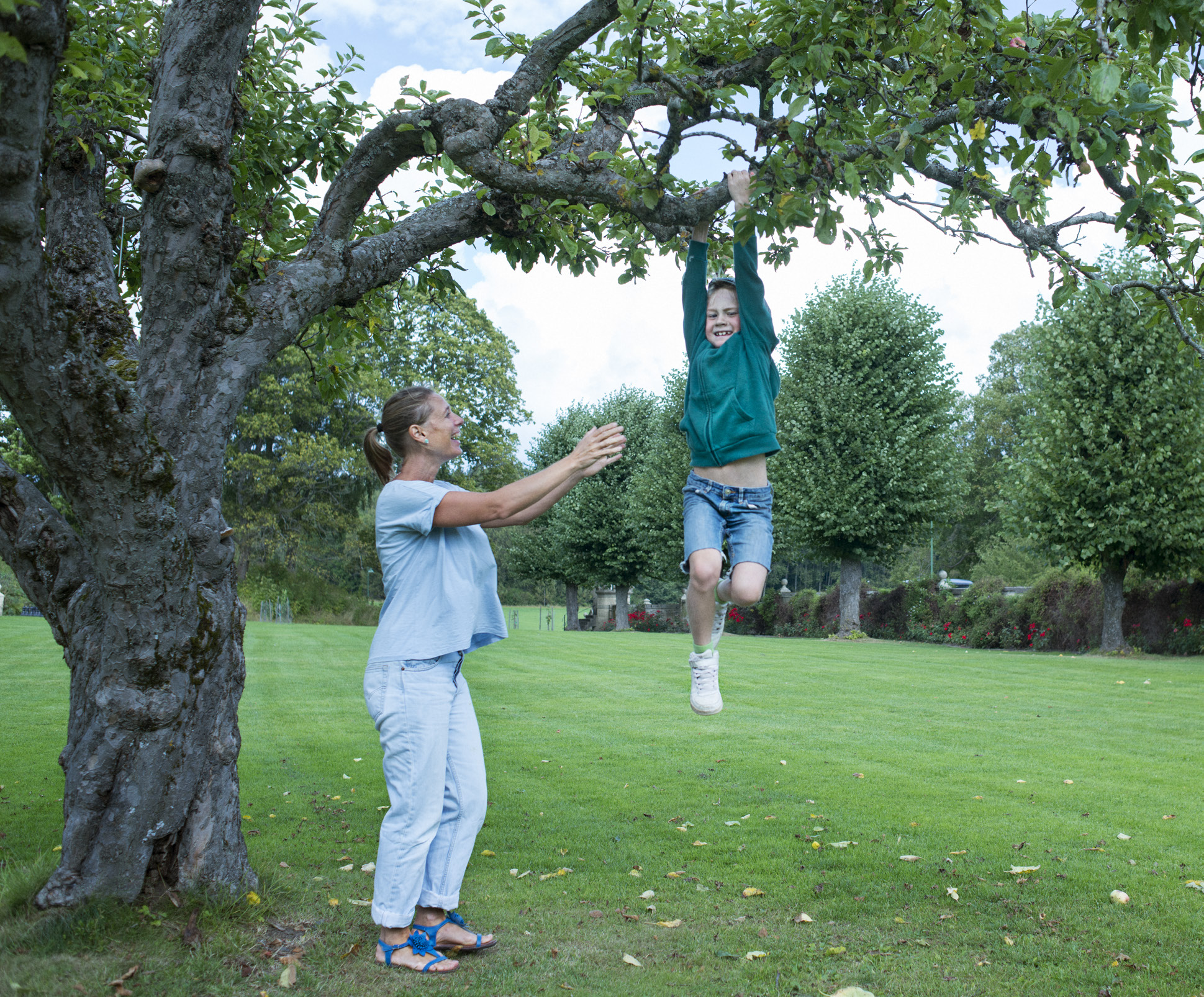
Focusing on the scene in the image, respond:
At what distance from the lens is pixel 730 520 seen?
523cm

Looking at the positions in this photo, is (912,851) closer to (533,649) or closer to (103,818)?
(103,818)

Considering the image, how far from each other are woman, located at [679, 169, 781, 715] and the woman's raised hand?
1199 millimetres

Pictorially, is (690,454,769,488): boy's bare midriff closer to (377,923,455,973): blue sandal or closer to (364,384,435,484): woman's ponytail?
(364,384,435,484): woman's ponytail

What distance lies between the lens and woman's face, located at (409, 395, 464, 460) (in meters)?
4.34

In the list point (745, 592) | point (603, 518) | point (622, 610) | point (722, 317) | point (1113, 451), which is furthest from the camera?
point (622, 610)

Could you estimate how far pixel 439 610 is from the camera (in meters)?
4.16

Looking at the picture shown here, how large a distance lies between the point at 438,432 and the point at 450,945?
2.36 metres

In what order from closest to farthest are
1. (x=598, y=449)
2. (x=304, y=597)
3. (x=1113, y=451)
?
(x=598, y=449)
(x=1113, y=451)
(x=304, y=597)

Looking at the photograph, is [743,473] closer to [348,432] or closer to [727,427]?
[727,427]

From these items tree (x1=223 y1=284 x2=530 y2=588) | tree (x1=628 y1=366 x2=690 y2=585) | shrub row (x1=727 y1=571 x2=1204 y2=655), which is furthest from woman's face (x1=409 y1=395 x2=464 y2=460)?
tree (x1=223 y1=284 x2=530 y2=588)

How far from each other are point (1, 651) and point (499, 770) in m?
14.3

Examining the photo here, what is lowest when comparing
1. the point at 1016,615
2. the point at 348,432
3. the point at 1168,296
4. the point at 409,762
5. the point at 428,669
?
the point at 409,762

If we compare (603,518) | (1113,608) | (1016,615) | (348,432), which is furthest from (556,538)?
(1113,608)

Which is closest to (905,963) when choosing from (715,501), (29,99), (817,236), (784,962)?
(784,962)
